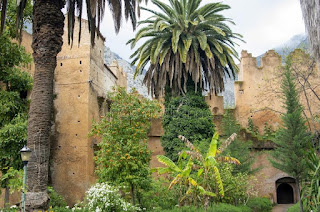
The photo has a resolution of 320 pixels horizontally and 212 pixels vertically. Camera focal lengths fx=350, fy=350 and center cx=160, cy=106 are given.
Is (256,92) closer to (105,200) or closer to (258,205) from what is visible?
(258,205)

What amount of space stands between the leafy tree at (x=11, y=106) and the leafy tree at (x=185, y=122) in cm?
735

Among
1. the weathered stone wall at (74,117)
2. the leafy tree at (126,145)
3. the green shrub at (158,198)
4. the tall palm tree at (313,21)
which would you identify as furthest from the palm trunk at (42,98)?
the weathered stone wall at (74,117)

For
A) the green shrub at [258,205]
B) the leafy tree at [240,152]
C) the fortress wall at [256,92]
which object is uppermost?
the fortress wall at [256,92]

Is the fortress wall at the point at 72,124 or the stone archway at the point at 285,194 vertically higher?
the fortress wall at the point at 72,124

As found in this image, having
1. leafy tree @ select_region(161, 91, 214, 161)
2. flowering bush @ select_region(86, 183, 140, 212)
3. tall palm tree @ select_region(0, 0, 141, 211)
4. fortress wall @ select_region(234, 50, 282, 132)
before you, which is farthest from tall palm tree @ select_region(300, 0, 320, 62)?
fortress wall @ select_region(234, 50, 282, 132)

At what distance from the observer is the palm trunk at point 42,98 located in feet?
28.2

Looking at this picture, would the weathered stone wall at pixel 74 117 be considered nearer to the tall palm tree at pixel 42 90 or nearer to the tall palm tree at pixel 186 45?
the tall palm tree at pixel 186 45

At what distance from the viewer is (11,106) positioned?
15.0 metres

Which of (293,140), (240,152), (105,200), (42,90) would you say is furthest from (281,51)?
(42,90)

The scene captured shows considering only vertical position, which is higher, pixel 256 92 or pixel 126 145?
pixel 256 92

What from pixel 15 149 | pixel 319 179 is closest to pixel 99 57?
pixel 15 149

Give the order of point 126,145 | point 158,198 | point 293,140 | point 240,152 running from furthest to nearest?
point 240,152 → point 293,140 → point 158,198 → point 126,145

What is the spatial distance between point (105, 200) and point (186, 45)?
9.96 meters

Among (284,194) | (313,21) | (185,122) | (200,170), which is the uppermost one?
(313,21)
